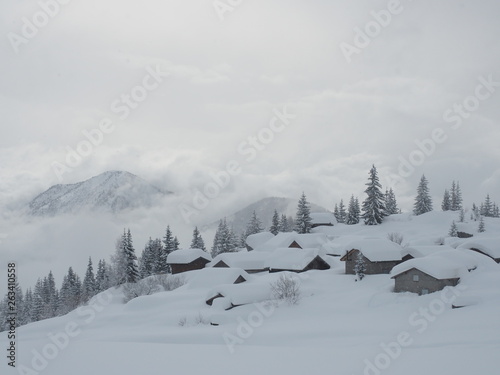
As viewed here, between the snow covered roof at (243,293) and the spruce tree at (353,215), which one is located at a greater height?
the spruce tree at (353,215)

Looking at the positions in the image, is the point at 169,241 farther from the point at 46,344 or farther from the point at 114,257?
the point at 46,344

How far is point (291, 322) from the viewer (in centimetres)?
3186

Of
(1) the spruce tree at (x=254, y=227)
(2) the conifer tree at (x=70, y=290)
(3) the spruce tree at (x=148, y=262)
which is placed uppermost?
(1) the spruce tree at (x=254, y=227)

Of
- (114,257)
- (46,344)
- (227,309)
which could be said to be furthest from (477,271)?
(114,257)

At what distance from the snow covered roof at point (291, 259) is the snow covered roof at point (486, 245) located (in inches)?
786

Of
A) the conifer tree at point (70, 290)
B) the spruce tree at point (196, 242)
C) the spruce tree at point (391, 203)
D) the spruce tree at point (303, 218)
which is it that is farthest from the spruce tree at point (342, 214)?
the conifer tree at point (70, 290)

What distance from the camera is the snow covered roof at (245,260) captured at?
60.0 m

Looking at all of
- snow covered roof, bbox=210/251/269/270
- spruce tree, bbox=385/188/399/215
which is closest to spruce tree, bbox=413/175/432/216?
spruce tree, bbox=385/188/399/215

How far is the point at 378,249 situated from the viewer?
46969mm

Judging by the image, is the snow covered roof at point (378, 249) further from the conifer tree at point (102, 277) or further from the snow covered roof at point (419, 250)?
the conifer tree at point (102, 277)

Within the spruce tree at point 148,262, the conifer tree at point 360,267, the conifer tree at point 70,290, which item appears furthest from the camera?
the conifer tree at point 70,290

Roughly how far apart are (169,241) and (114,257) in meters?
13.0

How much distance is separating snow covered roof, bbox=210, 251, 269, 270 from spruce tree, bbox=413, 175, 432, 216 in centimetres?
4620

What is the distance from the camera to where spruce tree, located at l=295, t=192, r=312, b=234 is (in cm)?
7931
